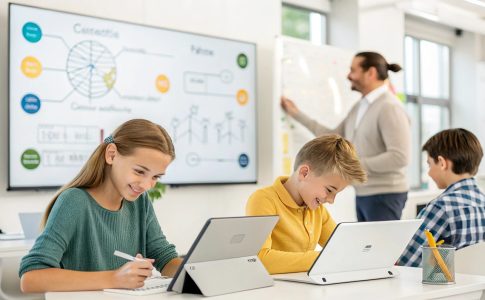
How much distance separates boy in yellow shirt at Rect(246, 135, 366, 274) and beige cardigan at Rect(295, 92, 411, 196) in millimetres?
1847

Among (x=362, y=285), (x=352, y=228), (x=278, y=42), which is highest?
(x=278, y=42)

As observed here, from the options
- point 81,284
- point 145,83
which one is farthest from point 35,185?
point 81,284

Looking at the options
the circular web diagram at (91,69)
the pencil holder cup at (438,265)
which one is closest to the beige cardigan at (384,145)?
the circular web diagram at (91,69)

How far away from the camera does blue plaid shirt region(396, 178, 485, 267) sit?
2.78m

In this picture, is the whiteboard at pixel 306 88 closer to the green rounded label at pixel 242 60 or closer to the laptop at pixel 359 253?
the green rounded label at pixel 242 60

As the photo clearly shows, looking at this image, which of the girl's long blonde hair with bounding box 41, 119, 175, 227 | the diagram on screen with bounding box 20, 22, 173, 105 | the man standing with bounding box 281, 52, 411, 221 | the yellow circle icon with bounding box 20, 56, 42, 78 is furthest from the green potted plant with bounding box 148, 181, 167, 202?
the girl's long blonde hair with bounding box 41, 119, 175, 227

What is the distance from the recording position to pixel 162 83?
4727 millimetres

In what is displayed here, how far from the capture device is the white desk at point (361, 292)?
1914 millimetres

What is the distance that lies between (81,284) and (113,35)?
2.73 metres

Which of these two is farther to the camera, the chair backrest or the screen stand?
the chair backrest

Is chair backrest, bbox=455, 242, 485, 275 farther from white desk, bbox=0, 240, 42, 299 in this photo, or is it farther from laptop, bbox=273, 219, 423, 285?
white desk, bbox=0, 240, 42, 299

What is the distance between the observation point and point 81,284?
6.45 ft

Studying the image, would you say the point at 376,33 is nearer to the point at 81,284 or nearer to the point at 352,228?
the point at 352,228

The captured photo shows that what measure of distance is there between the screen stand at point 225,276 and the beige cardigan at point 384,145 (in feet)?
8.19
